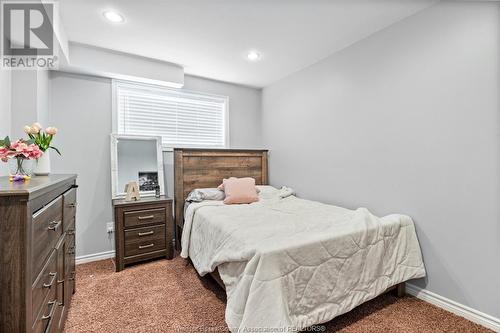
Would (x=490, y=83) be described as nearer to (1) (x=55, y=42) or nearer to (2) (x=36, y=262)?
(2) (x=36, y=262)

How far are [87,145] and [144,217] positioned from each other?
1.13 m

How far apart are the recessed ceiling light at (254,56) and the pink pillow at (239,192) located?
4.90 feet

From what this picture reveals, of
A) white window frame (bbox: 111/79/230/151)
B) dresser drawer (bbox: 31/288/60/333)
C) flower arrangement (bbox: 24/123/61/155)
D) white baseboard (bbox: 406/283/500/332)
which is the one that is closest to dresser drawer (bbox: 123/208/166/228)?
white window frame (bbox: 111/79/230/151)

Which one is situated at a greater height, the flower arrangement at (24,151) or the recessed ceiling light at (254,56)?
the recessed ceiling light at (254,56)

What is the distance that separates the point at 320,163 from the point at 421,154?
3.57 ft

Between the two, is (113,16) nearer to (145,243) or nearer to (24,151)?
(24,151)

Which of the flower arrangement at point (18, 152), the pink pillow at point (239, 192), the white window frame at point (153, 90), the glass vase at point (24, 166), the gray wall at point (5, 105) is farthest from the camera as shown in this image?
the white window frame at point (153, 90)

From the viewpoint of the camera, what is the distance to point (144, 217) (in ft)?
8.52

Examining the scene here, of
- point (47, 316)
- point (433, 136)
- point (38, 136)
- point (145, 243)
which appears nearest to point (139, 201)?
point (145, 243)

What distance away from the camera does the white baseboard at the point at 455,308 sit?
162cm

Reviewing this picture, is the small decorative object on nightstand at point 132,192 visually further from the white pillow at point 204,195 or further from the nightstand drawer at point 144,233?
the white pillow at point 204,195

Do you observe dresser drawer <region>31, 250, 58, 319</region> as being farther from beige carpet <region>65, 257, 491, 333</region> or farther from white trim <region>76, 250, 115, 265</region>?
white trim <region>76, 250, 115, 265</region>

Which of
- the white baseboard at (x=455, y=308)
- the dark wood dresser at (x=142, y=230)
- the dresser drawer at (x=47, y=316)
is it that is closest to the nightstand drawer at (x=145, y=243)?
the dark wood dresser at (x=142, y=230)

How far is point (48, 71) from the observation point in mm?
2574
